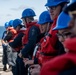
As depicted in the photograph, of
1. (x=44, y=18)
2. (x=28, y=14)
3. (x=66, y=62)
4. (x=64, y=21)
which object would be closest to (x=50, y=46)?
(x=44, y=18)

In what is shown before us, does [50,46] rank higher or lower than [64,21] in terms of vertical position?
lower

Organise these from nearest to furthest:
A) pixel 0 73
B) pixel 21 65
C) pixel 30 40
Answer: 1. pixel 30 40
2. pixel 21 65
3. pixel 0 73

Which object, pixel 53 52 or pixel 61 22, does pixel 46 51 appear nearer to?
pixel 53 52

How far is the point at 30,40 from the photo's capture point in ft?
18.8

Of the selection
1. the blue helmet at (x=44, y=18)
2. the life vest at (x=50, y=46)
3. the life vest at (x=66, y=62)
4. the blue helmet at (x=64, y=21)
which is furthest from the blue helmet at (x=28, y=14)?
the life vest at (x=66, y=62)

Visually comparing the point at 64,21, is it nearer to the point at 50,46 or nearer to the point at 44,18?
the point at 50,46

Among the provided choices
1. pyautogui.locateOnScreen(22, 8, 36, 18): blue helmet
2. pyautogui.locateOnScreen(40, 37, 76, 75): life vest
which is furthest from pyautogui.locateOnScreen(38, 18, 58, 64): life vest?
pyautogui.locateOnScreen(22, 8, 36, 18): blue helmet

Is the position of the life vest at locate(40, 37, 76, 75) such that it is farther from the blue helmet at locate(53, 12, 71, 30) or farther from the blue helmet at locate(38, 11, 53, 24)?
the blue helmet at locate(38, 11, 53, 24)

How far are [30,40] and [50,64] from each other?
403 centimetres

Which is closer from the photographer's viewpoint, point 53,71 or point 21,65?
point 53,71

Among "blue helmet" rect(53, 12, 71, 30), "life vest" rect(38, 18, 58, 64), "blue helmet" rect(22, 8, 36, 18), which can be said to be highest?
"blue helmet" rect(53, 12, 71, 30)

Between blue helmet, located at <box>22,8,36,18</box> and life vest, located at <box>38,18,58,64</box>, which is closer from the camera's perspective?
life vest, located at <box>38,18,58,64</box>

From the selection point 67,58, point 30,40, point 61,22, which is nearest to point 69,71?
point 67,58

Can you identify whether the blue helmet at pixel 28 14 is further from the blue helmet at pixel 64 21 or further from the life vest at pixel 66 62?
the life vest at pixel 66 62
